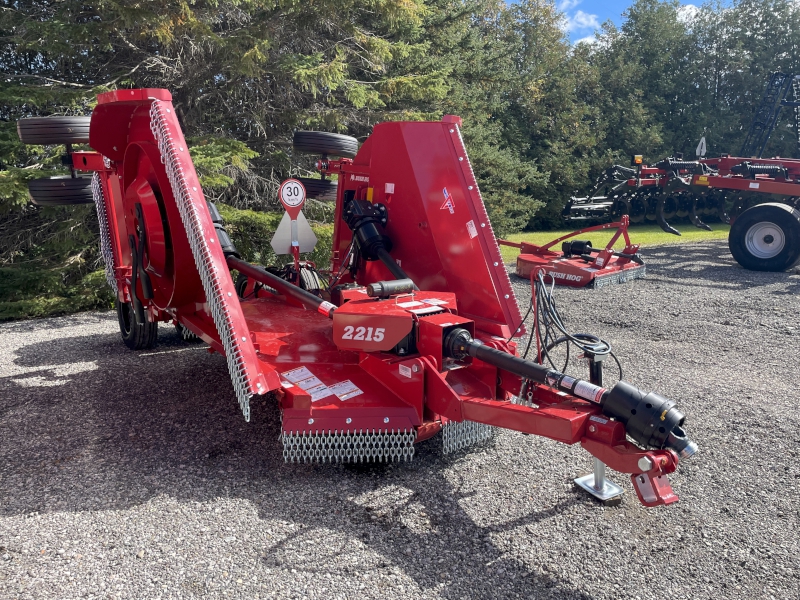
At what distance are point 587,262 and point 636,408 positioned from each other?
22.7ft

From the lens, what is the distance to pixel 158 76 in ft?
27.0

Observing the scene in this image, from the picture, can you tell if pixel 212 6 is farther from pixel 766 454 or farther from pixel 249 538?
pixel 766 454

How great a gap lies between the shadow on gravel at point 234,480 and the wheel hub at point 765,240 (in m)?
8.52

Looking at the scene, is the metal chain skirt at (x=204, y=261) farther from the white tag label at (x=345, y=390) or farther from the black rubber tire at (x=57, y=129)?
the black rubber tire at (x=57, y=129)

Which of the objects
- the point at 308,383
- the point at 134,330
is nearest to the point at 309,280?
the point at 134,330

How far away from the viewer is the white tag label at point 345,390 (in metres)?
3.35

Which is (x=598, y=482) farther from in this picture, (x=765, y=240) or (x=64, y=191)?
(x=765, y=240)

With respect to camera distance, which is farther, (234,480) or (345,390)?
(345,390)

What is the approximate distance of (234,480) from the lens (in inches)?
129

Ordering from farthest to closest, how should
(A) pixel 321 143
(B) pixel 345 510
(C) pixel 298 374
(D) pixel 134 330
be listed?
(D) pixel 134 330, (A) pixel 321 143, (C) pixel 298 374, (B) pixel 345 510

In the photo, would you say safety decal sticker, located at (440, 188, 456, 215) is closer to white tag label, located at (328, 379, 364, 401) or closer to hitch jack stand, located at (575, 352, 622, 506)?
white tag label, located at (328, 379, 364, 401)

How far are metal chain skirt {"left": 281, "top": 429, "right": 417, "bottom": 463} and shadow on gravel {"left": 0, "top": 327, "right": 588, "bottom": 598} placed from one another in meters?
0.14

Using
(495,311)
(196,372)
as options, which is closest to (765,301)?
Result: (495,311)

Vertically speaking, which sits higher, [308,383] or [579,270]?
[308,383]
